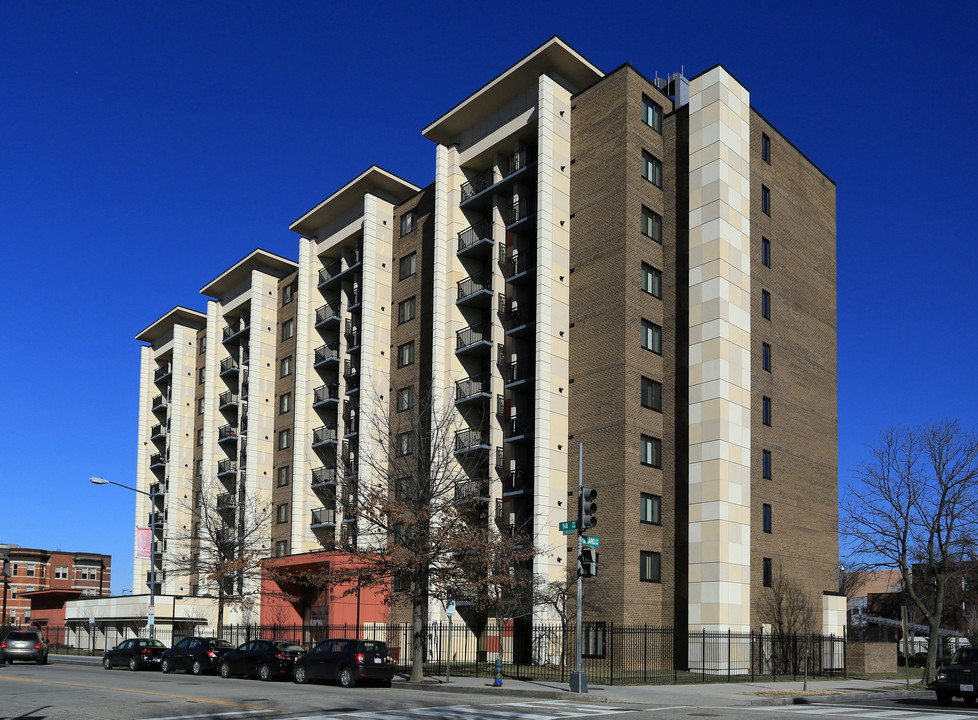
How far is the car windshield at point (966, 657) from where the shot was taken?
2772 cm

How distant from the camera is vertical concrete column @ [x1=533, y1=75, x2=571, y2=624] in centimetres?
4631

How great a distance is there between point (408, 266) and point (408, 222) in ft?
9.89

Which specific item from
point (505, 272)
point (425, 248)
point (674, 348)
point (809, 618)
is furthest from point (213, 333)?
point (809, 618)

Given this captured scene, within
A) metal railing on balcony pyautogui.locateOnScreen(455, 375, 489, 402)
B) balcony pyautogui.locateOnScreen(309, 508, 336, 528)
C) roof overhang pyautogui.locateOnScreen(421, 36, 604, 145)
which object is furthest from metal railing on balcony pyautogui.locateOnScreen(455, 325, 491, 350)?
balcony pyautogui.locateOnScreen(309, 508, 336, 528)

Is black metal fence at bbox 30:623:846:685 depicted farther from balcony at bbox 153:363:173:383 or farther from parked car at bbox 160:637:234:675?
balcony at bbox 153:363:173:383

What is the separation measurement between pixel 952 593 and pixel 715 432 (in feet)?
Answer: 165

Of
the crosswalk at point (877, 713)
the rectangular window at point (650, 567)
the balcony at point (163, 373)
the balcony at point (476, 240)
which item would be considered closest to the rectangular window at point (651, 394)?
the rectangular window at point (650, 567)

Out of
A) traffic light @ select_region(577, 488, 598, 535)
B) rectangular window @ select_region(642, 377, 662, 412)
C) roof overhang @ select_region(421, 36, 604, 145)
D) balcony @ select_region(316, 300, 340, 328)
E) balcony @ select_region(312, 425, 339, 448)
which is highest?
roof overhang @ select_region(421, 36, 604, 145)

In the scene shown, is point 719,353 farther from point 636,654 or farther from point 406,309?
point 406,309

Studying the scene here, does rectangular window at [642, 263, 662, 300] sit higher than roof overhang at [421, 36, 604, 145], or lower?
lower

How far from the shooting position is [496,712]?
21.5 meters

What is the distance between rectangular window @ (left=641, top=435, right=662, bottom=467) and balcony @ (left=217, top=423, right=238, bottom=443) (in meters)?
43.4

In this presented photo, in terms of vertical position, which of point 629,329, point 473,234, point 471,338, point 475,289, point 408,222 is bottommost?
point 629,329

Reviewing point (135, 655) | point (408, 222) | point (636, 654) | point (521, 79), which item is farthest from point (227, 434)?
point (636, 654)
